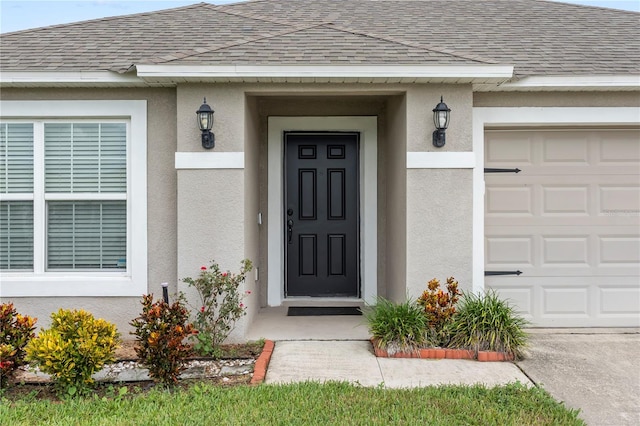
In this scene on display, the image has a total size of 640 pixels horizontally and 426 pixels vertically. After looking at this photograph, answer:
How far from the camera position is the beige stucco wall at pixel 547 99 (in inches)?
223

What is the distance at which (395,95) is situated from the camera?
573 cm

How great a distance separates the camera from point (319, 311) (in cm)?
642

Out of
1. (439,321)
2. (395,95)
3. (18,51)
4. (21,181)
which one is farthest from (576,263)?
(18,51)

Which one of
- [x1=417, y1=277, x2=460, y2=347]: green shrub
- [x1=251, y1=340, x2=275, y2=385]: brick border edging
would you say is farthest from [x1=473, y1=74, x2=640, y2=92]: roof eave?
[x1=251, y1=340, x2=275, y2=385]: brick border edging

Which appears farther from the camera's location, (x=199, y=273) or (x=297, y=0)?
(x=297, y=0)

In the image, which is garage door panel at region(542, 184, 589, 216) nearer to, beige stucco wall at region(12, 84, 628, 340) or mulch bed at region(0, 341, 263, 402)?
beige stucco wall at region(12, 84, 628, 340)

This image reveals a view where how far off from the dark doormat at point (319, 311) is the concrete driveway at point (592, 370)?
2287mm

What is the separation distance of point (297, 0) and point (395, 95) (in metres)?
3.86

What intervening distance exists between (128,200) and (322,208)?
2.71m

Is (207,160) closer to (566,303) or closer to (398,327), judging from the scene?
(398,327)

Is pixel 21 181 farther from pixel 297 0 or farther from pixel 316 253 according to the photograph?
pixel 297 0

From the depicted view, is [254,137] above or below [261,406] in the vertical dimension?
above

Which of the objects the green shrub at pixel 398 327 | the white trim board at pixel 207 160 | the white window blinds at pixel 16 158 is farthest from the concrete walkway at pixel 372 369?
the white window blinds at pixel 16 158

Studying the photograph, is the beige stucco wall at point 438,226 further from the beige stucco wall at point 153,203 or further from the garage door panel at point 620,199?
the beige stucco wall at point 153,203
